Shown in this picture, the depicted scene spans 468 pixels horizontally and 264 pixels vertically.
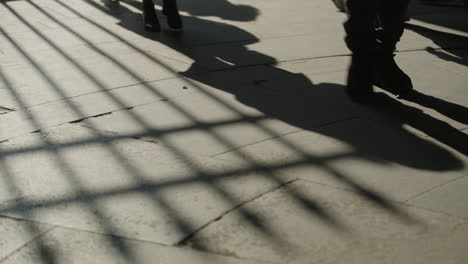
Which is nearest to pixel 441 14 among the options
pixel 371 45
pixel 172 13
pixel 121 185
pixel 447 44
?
pixel 447 44

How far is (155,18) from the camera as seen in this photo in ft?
20.6

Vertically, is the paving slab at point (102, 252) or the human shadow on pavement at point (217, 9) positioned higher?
the paving slab at point (102, 252)

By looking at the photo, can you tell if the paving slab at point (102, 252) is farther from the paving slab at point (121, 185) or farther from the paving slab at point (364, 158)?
the paving slab at point (364, 158)

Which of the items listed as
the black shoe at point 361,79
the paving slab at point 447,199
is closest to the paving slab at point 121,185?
the paving slab at point 447,199

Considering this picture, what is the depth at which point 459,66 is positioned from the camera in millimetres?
5145

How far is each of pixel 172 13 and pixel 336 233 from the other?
13.2 feet

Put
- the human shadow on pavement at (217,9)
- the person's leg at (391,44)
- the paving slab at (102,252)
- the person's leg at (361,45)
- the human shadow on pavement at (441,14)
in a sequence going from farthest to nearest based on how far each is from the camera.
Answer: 1. the human shadow on pavement at (217,9)
2. the human shadow on pavement at (441,14)
3. the person's leg at (391,44)
4. the person's leg at (361,45)
5. the paving slab at (102,252)

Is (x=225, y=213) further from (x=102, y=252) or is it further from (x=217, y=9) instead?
(x=217, y=9)

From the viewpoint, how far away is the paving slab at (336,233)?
8.14 feet

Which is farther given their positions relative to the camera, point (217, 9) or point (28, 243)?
point (217, 9)

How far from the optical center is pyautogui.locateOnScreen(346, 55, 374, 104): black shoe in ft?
13.9

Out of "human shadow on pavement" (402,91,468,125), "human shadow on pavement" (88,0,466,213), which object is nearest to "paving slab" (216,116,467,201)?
"human shadow on pavement" (88,0,466,213)

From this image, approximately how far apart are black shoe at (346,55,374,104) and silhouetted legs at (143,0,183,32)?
7.98ft

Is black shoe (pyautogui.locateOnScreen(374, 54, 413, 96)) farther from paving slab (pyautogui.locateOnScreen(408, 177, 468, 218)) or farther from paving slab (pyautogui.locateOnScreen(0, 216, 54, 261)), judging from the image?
paving slab (pyautogui.locateOnScreen(0, 216, 54, 261))
